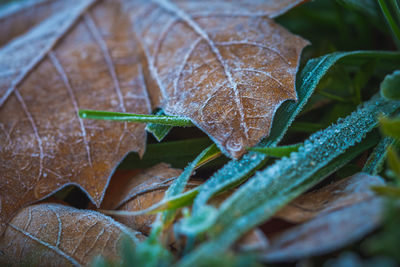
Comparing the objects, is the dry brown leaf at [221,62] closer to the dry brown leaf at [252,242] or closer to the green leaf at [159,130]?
the green leaf at [159,130]

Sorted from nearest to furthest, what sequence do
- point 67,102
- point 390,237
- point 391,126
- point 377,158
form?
point 390,237 < point 391,126 < point 377,158 < point 67,102

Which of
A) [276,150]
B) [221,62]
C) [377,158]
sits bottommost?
[377,158]

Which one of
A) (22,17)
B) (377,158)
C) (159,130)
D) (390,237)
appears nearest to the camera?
(390,237)

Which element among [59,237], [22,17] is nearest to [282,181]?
[59,237]

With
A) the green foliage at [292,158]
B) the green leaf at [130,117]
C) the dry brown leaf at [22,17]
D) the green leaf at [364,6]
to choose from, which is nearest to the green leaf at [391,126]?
the green foliage at [292,158]

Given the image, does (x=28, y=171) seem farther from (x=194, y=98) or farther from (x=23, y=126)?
(x=194, y=98)

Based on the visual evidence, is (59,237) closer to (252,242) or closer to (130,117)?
(130,117)

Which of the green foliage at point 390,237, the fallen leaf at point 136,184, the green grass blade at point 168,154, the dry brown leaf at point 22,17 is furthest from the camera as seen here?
the dry brown leaf at point 22,17
